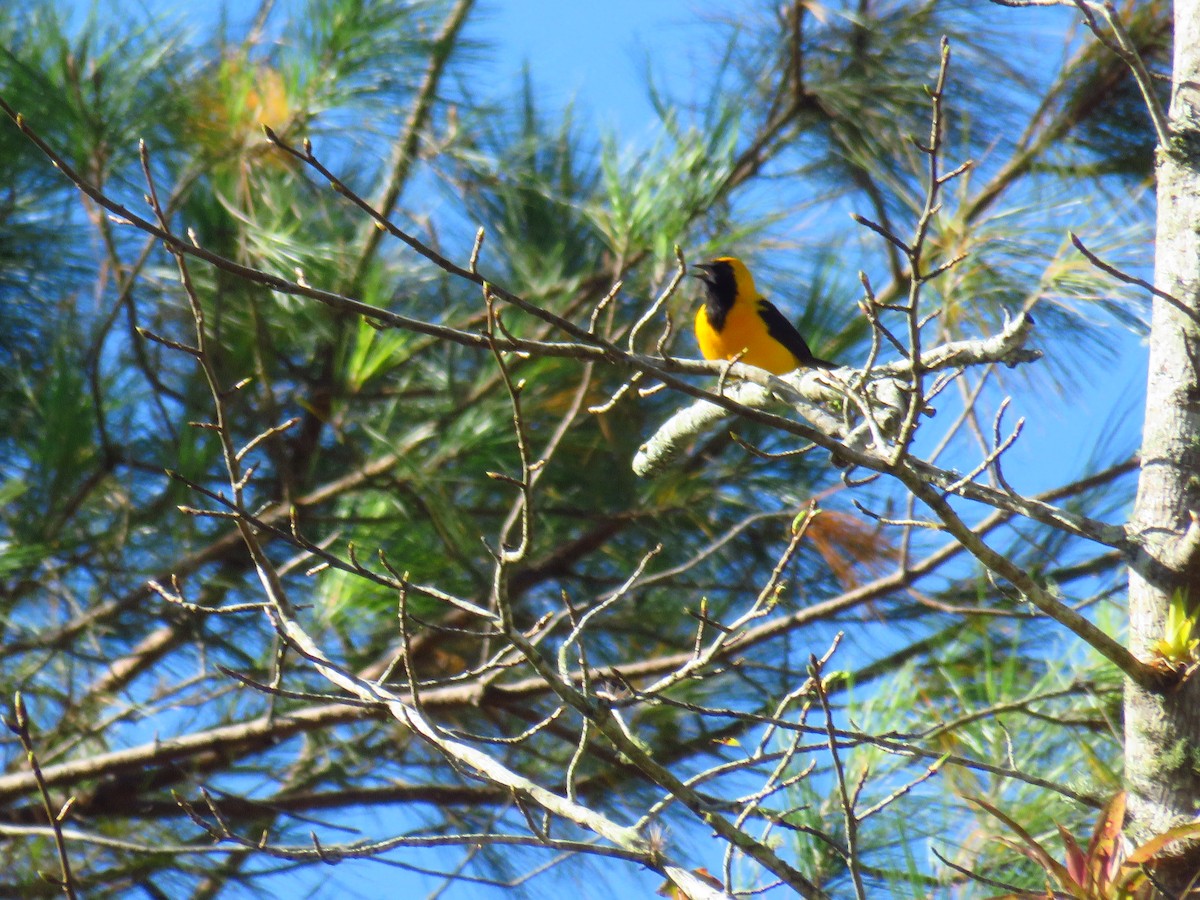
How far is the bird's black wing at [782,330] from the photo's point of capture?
9.55 feet

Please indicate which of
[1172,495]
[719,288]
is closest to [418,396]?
[719,288]

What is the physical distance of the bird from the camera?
3096 millimetres

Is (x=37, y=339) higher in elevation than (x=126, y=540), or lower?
higher

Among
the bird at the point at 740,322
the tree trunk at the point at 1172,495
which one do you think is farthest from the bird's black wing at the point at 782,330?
the tree trunk at the point at 1172,495

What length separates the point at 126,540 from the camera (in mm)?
2574

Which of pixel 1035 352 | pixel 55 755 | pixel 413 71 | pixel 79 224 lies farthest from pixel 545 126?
pixel 1035 352

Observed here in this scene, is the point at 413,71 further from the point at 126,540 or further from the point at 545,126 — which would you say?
the point at 126,540

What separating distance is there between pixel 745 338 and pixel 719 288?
0.14 metres

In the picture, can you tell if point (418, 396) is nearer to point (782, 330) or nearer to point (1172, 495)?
point (782, 330)

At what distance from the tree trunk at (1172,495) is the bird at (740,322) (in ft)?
5.23

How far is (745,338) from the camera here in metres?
3.15

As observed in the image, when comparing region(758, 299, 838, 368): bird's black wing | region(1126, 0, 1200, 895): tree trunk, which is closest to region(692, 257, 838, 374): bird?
region(758, 299, 838, 368): bird's black wing

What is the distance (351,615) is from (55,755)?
639 millimetres

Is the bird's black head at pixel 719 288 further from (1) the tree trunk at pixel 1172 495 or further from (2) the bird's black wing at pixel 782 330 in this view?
(1) the tree trunk at pixel 1172 495
